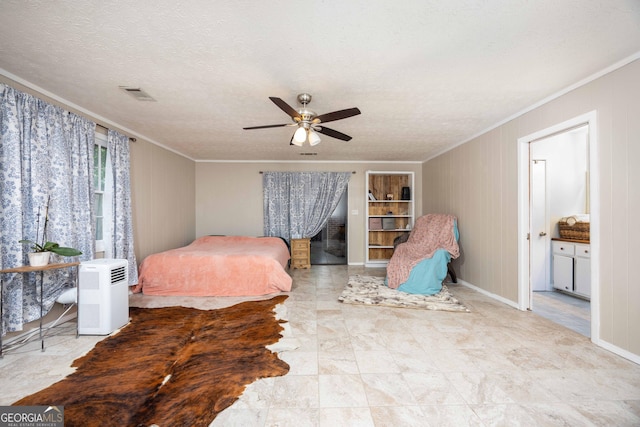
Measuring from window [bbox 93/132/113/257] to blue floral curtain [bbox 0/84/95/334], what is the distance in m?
0.35

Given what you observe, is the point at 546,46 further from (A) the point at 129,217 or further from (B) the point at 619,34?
(A) the point at 129,217

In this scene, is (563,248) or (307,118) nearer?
(307,118)

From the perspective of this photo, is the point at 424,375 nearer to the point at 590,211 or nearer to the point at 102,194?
the point at 590,211

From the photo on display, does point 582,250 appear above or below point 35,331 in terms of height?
above

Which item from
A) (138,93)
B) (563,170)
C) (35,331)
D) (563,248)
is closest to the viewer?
(35,331)

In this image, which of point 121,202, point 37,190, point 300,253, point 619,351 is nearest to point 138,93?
point 37,190

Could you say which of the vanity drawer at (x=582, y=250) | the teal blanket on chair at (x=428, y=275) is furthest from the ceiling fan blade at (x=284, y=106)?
the vanity drawer at (x=582, y=250)

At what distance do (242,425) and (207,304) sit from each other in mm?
2187

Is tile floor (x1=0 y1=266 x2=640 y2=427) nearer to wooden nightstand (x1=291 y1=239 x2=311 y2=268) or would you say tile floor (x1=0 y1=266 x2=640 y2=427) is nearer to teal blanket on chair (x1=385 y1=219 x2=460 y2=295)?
teal blanket on chair (x1=385 y1=219 x2=460 y2=295)

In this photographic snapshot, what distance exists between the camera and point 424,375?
74.7 inches

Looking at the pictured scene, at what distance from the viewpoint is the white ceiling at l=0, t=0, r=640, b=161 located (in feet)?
5.09

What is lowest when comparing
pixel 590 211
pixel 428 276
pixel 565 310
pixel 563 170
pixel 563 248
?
pixel 565 310

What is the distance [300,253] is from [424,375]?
3.92m

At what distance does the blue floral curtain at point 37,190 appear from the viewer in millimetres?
2232
